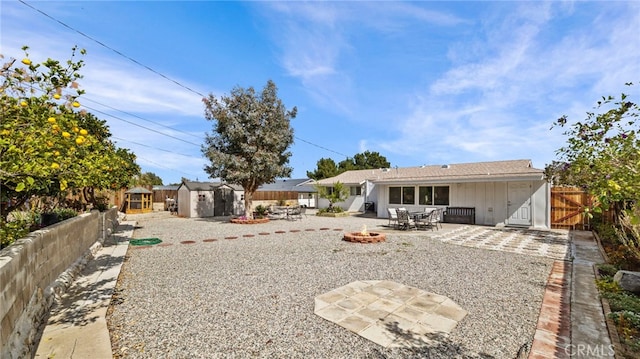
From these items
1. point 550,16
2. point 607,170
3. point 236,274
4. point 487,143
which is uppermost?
point 550,16

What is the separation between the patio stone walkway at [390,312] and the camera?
3.52 m

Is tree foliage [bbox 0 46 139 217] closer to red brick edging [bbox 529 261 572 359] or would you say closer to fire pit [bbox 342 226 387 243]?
red brick edging [bbox 529 261 572 359]

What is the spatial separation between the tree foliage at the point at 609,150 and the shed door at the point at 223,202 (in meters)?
20.8

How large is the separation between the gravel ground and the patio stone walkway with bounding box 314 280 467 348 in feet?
0.54

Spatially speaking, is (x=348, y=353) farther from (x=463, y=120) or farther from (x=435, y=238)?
(x=463, y=120)

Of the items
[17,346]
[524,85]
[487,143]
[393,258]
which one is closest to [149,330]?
[17,346]

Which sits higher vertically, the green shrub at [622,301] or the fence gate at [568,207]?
the fence gate at [568,207]

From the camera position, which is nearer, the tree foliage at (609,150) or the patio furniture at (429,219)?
the tree foliage at (609,150)

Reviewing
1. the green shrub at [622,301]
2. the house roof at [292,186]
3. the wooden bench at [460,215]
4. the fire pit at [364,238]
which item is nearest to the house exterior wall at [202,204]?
the house roof at [292,186]

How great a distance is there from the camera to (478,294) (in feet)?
16.1

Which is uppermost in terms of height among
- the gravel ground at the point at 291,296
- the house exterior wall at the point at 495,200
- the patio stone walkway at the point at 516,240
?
the house exterior wall at the point at 495,200

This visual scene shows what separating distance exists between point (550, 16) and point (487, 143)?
12.7 meters

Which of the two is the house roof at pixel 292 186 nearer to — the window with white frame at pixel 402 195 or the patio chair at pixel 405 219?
the window with white frame at pixel 402 195

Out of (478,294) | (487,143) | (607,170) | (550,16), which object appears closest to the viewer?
(607,170)
